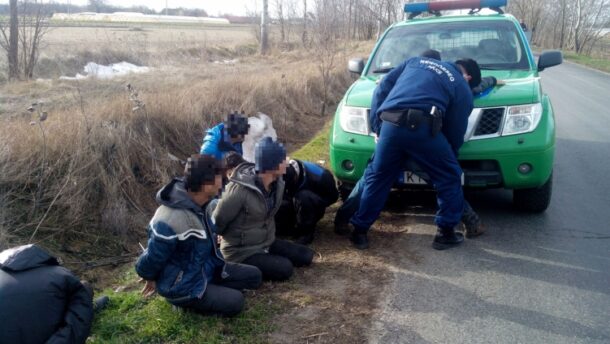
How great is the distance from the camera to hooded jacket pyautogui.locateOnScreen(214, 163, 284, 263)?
12.2ft

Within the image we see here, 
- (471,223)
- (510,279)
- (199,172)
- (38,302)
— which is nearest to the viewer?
(38,302)

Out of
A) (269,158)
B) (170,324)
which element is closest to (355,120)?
(269,158)

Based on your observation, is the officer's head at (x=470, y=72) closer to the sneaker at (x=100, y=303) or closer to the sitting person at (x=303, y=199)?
the sitting person at (x=303, y=199)

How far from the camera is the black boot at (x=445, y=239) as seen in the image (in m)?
4.28

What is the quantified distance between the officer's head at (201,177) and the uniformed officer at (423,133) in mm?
1451

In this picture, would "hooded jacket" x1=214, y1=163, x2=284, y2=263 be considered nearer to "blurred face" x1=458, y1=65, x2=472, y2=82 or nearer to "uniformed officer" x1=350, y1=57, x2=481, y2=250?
"uniformed officer" x1=350, y1=57, x2=481, y2=250

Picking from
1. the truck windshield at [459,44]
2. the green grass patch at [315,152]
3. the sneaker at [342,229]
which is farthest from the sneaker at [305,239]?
the green grass patch at [315,152]

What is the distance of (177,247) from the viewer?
3.16 m

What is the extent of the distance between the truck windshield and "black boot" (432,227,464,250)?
2.03m

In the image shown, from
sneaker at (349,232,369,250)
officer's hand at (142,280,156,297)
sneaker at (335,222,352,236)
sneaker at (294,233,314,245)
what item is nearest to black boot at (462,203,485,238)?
sneaker at (349,232,369,250)

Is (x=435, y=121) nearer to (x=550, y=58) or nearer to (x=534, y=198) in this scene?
(x=534, y=198)

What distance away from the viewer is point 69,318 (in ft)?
9.47

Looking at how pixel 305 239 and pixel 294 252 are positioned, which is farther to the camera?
pixel 305 239

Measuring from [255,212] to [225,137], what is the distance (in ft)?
4.20
